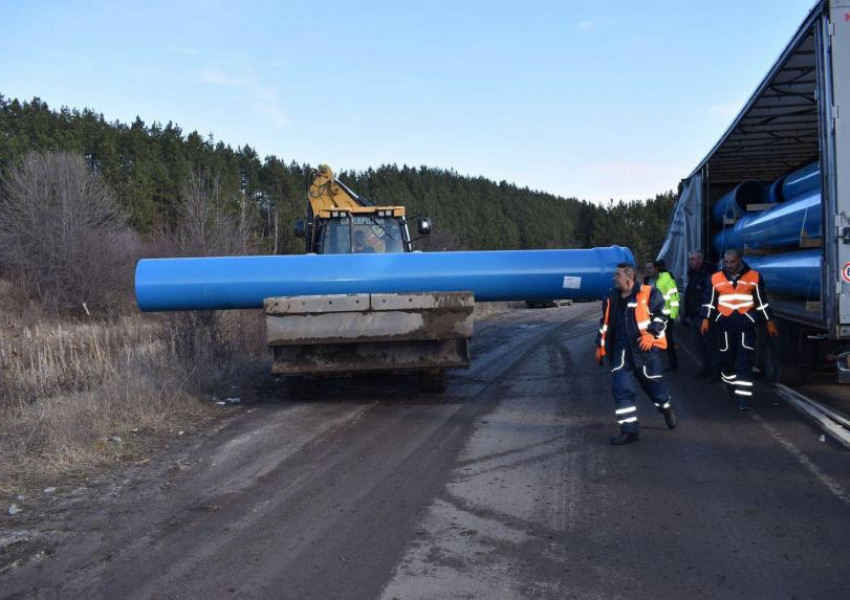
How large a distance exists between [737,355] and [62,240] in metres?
25.0

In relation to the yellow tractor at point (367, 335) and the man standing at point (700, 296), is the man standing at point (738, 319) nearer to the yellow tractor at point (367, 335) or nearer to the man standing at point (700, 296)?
the man standing at point (700, 296)

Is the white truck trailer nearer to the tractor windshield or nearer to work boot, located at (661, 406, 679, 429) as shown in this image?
work boot, located at (661, 406, 679, 429)

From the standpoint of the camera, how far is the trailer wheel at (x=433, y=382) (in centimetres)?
898

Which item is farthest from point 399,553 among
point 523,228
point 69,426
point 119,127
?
point 523,228

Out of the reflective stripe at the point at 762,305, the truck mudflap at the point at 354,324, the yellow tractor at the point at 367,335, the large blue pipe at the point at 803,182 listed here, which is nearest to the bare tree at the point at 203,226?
the yellow tractor at the point at 367,335

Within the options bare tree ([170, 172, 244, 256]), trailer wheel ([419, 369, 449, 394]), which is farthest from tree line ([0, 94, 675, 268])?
trailer wheel ([419, 369, 449, 394])

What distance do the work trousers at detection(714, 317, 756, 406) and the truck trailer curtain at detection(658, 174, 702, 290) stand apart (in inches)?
248

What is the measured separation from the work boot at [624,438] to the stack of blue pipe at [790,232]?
8.66 ft

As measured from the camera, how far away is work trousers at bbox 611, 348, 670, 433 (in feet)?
21.7

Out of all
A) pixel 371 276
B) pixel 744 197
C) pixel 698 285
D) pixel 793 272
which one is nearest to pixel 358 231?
pixel 371 276

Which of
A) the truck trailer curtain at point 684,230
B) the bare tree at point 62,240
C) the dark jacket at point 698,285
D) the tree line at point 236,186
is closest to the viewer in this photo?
the dark jacket at point 698,285

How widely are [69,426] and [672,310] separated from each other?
7.14 metres

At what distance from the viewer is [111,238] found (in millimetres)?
28188

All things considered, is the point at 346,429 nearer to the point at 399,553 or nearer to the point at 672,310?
the point at 399,553
